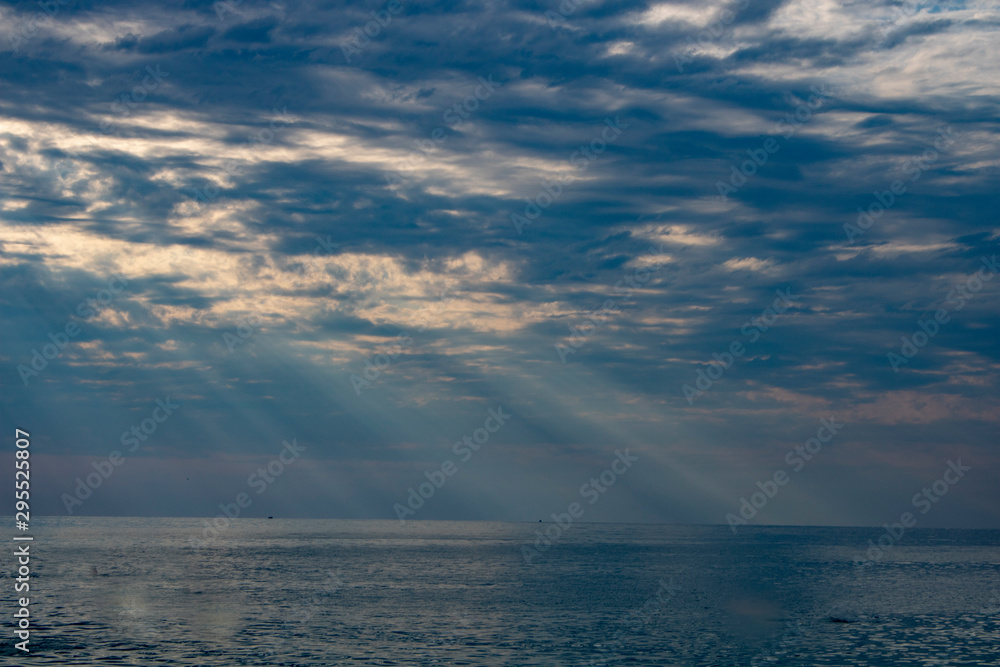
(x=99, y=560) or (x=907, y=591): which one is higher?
(x=99, y=560)

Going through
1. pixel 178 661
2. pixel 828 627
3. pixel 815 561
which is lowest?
pixel 815 561

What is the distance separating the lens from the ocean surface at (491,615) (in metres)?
53.0

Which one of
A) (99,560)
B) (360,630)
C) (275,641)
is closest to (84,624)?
(275,641)

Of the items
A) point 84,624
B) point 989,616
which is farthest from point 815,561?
point 84,624

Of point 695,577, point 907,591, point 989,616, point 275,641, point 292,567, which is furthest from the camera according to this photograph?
point 292,567

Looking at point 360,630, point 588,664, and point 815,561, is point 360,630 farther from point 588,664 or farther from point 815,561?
point 815,561

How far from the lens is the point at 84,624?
202ft

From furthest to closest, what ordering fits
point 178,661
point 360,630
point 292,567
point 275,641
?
point 292,567
point 360,630
point 275,641
point 178,661

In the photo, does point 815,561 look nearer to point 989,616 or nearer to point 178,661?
point 989,616

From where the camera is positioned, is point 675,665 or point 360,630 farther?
point 360,630

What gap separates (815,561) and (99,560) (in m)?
127

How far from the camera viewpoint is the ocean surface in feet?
174

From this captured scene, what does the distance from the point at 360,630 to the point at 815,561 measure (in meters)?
122

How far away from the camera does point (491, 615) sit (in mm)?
70125
